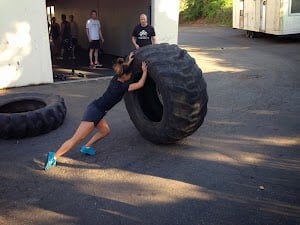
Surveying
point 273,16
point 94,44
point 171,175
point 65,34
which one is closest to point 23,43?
point 94,44

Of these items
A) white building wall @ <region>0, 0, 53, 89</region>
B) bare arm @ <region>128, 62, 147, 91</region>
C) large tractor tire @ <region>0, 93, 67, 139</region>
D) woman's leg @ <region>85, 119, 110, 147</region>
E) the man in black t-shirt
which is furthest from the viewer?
white building wall @ <region>0, 0, 53, 89</region>

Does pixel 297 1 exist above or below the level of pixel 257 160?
above

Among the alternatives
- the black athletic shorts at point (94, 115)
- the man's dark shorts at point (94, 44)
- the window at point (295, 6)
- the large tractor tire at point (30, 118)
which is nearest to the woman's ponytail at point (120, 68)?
the black athletic shorts at point (94, 115)

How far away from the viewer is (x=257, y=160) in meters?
5.68

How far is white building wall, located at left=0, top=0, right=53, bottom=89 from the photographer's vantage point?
10602 mm

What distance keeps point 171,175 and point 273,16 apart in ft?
48.1

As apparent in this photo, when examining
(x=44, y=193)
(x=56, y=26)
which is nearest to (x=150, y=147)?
(x=44, y=193)

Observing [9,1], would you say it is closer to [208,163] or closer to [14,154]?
[14,154]

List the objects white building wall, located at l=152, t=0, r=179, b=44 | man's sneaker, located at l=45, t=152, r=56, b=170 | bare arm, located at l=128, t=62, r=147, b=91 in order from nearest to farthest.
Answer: man's sneaker, located at l=45, t=152, r=56, b=170, bare arm, located at l=128, t=62, r=147, b=91, white building wall, located at l=152, t=0, r=179, b=44

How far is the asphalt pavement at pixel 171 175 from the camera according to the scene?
438cm

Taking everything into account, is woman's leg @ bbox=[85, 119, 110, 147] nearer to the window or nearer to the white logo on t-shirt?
the white logo on t-shirt

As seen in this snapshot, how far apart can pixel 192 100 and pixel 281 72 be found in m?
6.88

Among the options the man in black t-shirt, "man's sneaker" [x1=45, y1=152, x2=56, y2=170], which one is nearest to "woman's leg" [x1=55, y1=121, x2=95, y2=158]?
"man's sneaker" [x1=45, y1=152, x2=56, y2=170]

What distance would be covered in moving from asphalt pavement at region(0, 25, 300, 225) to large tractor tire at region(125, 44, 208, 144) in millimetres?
335
